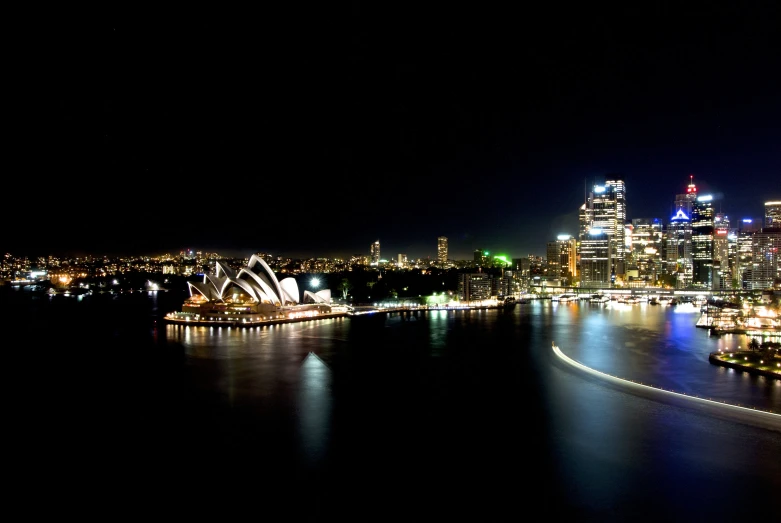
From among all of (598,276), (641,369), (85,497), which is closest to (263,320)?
(641,369)

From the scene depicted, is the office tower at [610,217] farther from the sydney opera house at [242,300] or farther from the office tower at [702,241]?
the sydney opera house at [242,300]

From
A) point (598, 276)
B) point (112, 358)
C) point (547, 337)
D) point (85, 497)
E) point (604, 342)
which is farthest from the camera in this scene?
point (598, 276)

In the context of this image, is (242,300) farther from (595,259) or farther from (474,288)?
(595,259)

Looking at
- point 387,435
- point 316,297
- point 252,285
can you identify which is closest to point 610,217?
point 316,297

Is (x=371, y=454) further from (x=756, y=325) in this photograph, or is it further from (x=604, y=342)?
(x=756, y=325)

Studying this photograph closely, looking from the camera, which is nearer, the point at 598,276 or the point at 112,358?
the point at 112,358

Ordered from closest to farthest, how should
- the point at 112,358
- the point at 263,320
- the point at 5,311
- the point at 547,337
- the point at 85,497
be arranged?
the point at 85,497, the point at 112,358, the point at 547,337, the point at 263,320, the point at 5,311

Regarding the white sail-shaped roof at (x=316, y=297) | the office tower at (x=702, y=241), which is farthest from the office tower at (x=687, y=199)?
the white sail-shaped roof at (x=316, y=297)
